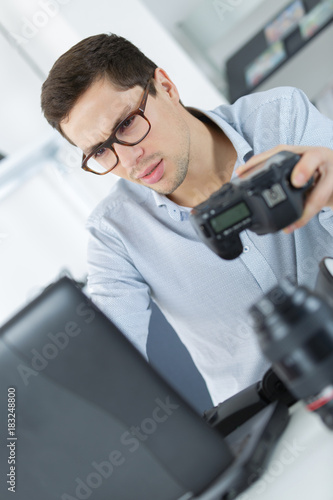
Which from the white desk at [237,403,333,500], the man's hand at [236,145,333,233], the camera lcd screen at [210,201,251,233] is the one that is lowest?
the white desk at [237,403,333,500]

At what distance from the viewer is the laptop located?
611 mm

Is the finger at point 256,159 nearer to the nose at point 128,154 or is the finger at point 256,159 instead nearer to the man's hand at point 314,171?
the man's hand at point 314,171

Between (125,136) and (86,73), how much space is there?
0.57ft

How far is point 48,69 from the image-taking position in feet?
6.61

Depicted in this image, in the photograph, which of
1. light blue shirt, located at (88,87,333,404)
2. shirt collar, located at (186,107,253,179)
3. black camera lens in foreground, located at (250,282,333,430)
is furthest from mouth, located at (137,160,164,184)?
black camera lens in foreground, located at (250,282,333,430)

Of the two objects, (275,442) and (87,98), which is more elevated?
(87,98)

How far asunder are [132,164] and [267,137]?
364mm

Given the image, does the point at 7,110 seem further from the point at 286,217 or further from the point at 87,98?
the point at 286,217

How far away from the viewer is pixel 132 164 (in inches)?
44.9

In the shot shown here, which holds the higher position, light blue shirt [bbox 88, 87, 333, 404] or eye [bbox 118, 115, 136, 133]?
eye [bbox 118, 115, 136, 133]

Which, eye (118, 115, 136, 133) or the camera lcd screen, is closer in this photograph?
the camera lcd screen

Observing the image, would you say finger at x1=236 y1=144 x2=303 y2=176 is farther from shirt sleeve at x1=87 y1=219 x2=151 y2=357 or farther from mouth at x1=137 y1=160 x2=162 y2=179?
shirt sleeve at x1=87 y1=219 x2=151 y2=357

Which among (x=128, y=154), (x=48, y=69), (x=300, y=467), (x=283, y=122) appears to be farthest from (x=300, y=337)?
(x=48, y=69)

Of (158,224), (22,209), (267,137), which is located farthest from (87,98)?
(22,209)
